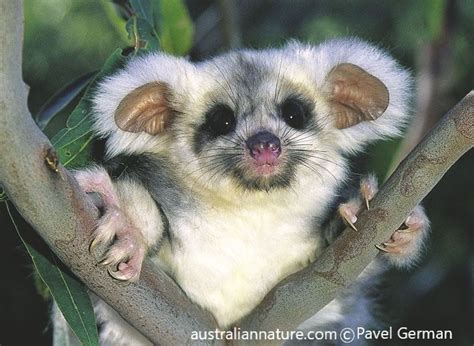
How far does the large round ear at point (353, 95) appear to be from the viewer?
9.02ft

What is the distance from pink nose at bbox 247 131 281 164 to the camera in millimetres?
2498

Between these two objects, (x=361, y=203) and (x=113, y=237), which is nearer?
(x=113, y=237)

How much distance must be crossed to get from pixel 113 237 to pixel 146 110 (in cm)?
57

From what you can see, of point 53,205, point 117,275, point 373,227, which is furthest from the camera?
point 373,227

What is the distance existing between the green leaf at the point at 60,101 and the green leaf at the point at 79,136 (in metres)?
0.27

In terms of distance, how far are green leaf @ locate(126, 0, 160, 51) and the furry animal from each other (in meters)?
0.27

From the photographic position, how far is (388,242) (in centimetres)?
256

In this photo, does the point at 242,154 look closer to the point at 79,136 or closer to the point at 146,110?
the point at 146,110

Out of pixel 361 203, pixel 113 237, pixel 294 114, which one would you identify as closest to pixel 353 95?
pixel 294 114

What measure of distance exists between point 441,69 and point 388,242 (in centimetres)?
189

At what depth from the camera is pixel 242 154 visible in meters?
2.59

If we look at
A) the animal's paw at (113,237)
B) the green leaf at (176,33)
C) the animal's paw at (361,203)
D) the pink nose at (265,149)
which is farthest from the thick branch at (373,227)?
the green leaf at (176,33)

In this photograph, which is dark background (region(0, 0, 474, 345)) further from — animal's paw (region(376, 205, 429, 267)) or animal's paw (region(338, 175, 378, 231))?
animal's paw (region(338, 175, 378, 231))

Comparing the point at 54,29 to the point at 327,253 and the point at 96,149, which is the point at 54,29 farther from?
the point at 327,253
